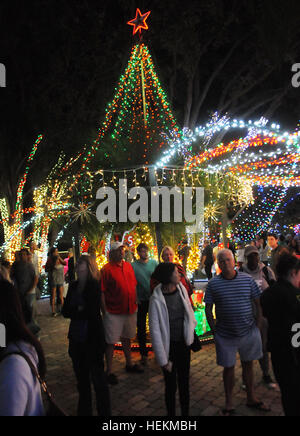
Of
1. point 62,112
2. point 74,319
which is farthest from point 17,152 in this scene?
point 74,319

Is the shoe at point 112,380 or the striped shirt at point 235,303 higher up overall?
the striped shirt at point 235,303

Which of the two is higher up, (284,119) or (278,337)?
(284,119)

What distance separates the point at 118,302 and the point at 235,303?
6.11ft

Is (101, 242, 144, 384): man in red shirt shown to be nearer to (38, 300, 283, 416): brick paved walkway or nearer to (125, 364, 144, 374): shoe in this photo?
(125, 364, 144, 374): shoe

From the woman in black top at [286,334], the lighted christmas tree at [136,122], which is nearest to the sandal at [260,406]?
the woman in black top at [286,334]

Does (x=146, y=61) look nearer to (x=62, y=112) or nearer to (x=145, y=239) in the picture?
(x=145, y=239)

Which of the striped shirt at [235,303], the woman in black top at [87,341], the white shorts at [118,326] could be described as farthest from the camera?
the white shorts at [118,326]

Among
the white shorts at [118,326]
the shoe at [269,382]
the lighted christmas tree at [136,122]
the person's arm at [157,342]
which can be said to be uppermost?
the lighted christmas tree at [136,122]

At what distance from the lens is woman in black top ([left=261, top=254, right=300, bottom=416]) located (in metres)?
2.84

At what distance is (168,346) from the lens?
10.2 feet

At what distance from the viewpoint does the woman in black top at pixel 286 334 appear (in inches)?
112

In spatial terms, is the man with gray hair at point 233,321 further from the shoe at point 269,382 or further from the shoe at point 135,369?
the shoe at point 135,369

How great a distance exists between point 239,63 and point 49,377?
1524 cm

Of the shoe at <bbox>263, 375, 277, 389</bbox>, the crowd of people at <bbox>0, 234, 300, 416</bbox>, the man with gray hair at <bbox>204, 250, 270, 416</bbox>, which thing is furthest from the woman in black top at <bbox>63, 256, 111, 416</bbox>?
the shoe at <bbox>263, 375, 277, 389</bbox>
